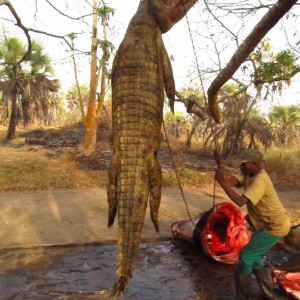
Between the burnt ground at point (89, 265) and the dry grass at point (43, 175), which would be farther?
the dry grass at point (43, 175)

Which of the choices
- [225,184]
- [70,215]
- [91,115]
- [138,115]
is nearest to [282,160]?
[91,115]

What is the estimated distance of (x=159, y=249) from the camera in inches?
211

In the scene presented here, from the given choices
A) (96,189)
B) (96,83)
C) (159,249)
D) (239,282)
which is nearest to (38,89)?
(96,83)

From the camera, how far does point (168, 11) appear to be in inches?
82.4

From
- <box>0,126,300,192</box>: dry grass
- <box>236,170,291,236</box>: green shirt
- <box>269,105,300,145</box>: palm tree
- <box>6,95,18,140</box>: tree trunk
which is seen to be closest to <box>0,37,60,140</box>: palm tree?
<box>6,95,18,140</box>: tree trunk

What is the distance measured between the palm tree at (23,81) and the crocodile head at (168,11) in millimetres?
17574

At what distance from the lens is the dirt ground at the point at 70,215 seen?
5840mm

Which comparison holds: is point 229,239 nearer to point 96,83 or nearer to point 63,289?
point 63,289

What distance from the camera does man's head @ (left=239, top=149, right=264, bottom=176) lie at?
368 centimetres

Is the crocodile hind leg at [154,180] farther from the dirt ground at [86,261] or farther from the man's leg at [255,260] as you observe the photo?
the man's leg at [255,260]

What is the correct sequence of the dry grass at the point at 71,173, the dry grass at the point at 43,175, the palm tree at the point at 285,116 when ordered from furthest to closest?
the palm tree at the point at 285,116, the dry grass at the point at 71,173, the dry grass at the point at 43,175

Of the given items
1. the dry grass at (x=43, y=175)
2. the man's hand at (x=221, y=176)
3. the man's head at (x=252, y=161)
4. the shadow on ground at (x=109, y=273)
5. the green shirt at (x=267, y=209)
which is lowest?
the shadow on ground at (x=109, y=273)

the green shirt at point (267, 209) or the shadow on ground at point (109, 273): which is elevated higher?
the green shirt at point (267, 209)

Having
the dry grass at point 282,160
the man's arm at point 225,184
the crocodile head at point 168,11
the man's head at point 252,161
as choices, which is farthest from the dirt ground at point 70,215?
the dry grass at point 282,160
